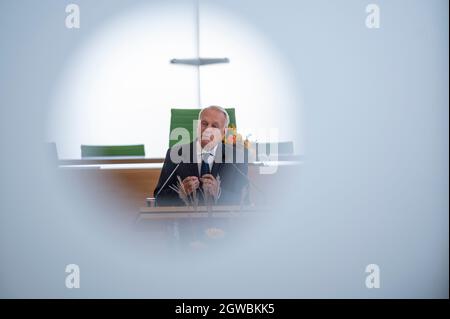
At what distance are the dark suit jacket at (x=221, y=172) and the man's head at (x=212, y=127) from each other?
5 cm

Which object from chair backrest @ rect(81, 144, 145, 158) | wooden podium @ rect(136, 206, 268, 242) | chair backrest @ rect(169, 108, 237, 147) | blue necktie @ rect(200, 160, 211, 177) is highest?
chair backrest @ rect(169, 108, 237, 147)

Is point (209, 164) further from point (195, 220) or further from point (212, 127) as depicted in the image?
point (195, 220)

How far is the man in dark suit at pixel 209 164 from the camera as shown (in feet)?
4.85

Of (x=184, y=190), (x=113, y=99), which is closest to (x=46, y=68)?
(x=184, y=190)

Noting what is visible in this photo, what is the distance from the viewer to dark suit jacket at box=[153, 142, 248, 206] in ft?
4.71

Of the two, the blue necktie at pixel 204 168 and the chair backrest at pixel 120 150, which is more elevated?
the chair backrest at pixel 120 150

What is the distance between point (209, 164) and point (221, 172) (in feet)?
0.29

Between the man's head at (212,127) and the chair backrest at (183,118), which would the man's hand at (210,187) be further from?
the chair backrest at (183,118)

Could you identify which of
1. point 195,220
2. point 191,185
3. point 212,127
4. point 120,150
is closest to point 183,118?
point 120,150

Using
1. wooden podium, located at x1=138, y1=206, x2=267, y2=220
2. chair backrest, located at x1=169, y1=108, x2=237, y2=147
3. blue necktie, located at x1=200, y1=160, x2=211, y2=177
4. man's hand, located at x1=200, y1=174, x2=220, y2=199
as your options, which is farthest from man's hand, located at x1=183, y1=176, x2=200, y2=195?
chair backrest, located at x1=169, y1=108, x2=237, y2=147

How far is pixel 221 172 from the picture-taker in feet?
5.15

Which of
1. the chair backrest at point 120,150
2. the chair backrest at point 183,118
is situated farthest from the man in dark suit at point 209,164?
the chair backrest at point 120,150

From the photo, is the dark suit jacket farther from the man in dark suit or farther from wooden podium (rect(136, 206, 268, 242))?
wooden podium (rect(136, 206, 268, 242))

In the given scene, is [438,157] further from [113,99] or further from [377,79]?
[113,99]
